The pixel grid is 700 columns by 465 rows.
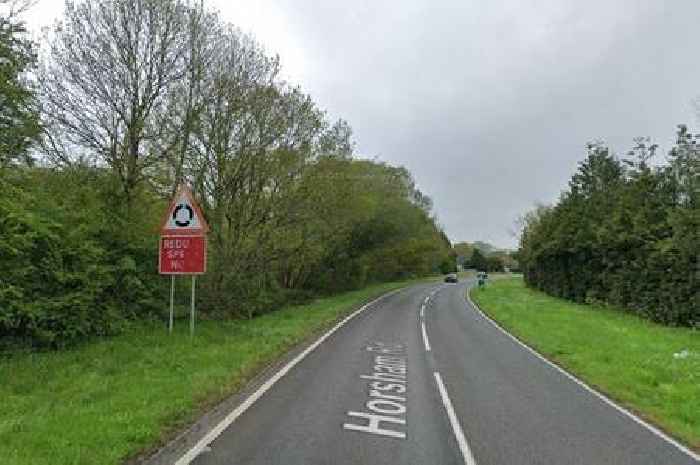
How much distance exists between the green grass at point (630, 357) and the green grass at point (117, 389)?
6.50m

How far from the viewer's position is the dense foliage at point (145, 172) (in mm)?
12086

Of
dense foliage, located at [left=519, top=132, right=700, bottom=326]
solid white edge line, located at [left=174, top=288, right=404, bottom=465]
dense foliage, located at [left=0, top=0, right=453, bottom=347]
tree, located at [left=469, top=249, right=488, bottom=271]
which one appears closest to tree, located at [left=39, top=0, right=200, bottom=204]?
dense foliage, located at [left=0, top=0, right=453, bottom=347]

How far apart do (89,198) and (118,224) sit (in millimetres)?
966

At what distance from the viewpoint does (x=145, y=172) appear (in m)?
17.9

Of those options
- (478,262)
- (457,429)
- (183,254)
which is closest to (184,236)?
(183,254)

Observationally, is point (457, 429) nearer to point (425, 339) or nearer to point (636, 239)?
point (425, 339)

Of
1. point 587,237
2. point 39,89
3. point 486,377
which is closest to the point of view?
point 486,377

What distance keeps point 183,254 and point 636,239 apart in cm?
2136

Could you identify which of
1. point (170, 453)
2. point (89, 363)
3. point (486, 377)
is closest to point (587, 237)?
point (486, 377)

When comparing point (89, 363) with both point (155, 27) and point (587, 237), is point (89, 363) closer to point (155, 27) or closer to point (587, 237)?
point (155, 27)

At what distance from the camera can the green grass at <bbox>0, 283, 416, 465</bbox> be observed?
19.6 ft

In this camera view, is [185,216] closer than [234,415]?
No

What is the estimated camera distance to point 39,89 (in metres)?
16.2

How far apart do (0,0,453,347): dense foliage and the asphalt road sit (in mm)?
5067
